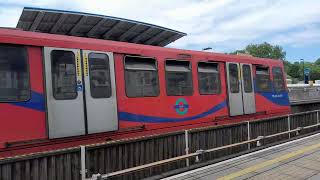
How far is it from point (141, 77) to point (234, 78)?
16.8 feet

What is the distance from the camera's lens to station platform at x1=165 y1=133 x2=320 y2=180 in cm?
862

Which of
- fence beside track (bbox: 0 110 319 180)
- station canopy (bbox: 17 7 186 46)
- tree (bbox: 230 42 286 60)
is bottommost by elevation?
fence beside track (bbox: 0 110 319 180)

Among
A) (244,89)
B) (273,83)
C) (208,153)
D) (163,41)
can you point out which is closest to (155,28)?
(163,41)

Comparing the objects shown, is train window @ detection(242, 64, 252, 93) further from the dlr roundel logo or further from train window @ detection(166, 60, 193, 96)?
the dlr roundel logo

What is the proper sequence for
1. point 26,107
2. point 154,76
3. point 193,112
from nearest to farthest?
point 26,107 → point 154,76 → point 193,112

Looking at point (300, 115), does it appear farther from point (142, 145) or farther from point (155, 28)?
point (142, 145)

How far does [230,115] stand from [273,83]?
4035mm

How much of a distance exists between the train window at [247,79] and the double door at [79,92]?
6.93 m

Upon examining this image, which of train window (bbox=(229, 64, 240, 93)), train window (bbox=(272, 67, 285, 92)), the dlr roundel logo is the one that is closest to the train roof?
the dlr roundel logo

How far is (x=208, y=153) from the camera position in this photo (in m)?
10.4

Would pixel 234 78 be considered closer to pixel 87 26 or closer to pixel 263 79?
pixel 263 79

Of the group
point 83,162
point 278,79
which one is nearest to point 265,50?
point 278,79

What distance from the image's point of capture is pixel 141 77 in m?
11.4

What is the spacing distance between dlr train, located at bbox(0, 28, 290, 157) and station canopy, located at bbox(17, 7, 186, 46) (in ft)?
9.55
